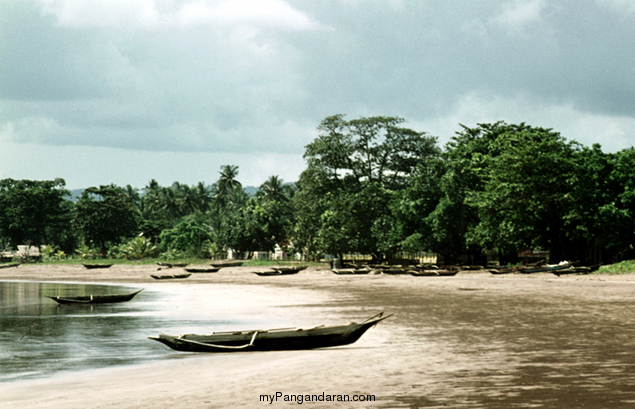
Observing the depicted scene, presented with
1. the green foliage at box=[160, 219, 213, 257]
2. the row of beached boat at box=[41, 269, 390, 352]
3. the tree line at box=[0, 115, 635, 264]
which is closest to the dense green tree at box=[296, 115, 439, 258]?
the tree line at box=[0, 115, 635, 264]

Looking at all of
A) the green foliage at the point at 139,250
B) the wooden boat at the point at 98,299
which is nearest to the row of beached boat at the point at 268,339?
the wooden boat at the point at 98,299

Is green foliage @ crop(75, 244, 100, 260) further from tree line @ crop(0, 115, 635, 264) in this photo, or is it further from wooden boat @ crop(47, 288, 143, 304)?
wooden boat @ crop(47, 288, 143, 304)

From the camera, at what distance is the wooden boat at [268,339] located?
1490 centimetres

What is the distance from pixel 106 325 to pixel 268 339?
10.6 metres

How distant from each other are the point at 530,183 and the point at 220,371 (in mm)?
41963

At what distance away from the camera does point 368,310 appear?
2638 cm

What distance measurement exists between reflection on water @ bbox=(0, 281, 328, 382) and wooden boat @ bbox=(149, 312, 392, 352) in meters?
1.29

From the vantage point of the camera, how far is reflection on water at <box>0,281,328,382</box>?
15.5 meters

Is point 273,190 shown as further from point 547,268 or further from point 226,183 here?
point 547,268

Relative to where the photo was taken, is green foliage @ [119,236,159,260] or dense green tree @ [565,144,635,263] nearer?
dense green tree @ [565,144,635,263]

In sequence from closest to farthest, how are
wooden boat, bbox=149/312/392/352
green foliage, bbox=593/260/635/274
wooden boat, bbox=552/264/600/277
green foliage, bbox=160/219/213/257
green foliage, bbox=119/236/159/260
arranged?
1. wooden boat, bbox=149/312/392/352
2. green foliage, bbox=593/260/635/274
3. wooden boat, bbox=552/264/600/277
4. green foliage, bbox=160/219/213/257
5. green foliage, bbox=119/236/159/260

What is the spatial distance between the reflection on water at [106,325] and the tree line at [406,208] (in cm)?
2446

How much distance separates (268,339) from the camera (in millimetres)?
15086

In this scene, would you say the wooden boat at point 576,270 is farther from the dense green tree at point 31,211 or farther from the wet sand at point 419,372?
the dense green tree at point 31,211
